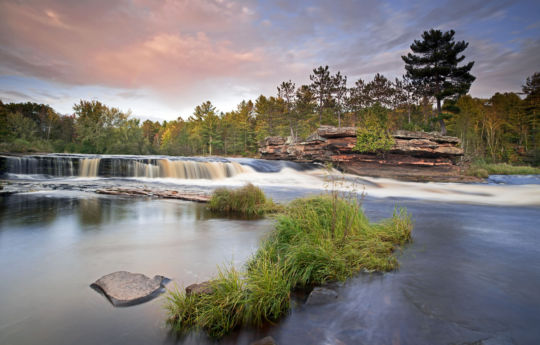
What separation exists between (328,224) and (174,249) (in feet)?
11.2

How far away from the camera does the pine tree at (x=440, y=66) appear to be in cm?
3062

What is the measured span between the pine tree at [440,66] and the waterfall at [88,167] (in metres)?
37.0

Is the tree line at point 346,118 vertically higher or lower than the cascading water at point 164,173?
higher

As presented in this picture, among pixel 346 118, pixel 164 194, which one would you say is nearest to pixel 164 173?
pixel 164 194

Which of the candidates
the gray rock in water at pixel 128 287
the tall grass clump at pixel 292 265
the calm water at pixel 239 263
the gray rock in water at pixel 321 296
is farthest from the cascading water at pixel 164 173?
the gray rock in water at pixel 321 296

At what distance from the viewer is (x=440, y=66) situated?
102ft

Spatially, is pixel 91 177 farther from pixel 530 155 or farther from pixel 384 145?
pixel 530 155

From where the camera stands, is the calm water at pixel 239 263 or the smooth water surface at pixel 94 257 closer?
the calm water at pixel 239 263

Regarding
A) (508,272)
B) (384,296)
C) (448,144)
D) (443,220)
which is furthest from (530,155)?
(384,296)

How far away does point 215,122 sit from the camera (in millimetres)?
61906

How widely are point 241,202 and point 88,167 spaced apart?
19579 millimetres

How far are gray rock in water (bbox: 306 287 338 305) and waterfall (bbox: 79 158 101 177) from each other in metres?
24.5

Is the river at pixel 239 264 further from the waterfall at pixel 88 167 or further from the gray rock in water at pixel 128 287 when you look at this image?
the waterfall at pixel 88 167

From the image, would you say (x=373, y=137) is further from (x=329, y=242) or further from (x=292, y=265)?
(x=292, y=265)
